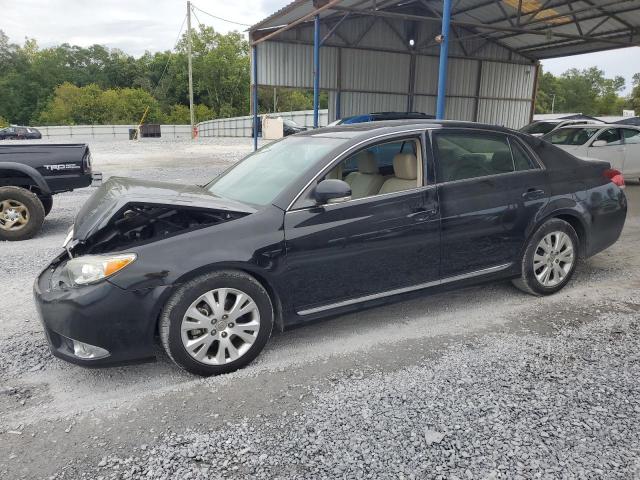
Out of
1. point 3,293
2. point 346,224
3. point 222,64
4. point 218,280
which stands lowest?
point 3,293

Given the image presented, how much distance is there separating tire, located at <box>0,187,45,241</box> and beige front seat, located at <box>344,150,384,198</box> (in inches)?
189

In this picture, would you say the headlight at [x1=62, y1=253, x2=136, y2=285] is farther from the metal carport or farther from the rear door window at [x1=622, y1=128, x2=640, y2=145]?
the metal carport

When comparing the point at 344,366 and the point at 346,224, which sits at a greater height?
the point at 346,224

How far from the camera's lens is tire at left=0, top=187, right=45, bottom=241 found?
6645 millimetres

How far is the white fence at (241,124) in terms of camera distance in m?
43.3

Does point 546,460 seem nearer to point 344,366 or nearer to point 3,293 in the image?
point 344,366

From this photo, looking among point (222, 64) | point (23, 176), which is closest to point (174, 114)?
point (222, 64)

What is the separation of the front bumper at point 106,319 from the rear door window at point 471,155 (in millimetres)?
2288

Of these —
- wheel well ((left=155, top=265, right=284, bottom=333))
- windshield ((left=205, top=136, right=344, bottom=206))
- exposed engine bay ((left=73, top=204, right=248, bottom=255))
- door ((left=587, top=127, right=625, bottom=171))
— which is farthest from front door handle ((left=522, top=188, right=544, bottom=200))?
door ((left=587, top=127, right=625, bottom=171))

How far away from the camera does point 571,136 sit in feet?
39.0

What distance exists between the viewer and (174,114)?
65500 millimetres

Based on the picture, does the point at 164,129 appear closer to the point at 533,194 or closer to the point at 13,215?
the point at 13,215

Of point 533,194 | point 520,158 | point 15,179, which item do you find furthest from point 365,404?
point 15,179

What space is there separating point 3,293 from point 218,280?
9.42ft
